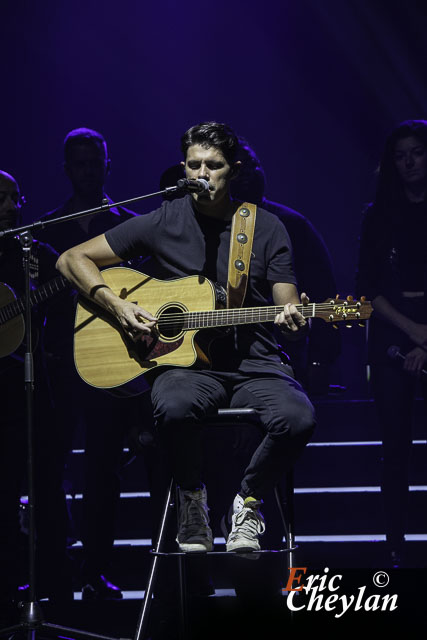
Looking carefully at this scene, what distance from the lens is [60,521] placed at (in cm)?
455

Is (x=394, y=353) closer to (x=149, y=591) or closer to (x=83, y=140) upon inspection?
(x=149, y=591)

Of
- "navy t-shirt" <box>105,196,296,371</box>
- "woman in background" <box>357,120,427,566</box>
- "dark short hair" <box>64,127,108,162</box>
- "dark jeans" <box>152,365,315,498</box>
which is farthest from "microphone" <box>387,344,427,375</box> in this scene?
"dark short hair" <box>64,127,108,162</box>

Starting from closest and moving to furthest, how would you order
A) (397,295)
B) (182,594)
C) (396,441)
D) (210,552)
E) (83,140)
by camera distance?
(210,552) < (182,594) < (396,441) < (397,295) < (83,140)

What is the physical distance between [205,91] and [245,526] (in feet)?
18.5

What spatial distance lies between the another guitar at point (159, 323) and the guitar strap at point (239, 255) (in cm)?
9

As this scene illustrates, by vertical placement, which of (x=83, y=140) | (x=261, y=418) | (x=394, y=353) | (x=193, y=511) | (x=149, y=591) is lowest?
(x=149, y=591)

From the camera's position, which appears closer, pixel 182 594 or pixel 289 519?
pixel 289 519

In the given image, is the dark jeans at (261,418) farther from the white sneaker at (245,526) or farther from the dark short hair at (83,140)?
the dark short hair at (83,140)

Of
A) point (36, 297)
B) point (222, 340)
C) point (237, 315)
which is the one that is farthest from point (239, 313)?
point (36, 297)

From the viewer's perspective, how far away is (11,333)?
4543 millimetres

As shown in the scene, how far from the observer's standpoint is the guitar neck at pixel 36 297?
15.0 ft

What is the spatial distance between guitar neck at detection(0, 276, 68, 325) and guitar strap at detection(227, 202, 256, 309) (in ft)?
4.58

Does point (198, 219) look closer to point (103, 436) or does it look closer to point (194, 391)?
point (194, 391)

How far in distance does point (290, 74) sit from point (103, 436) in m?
4.64
